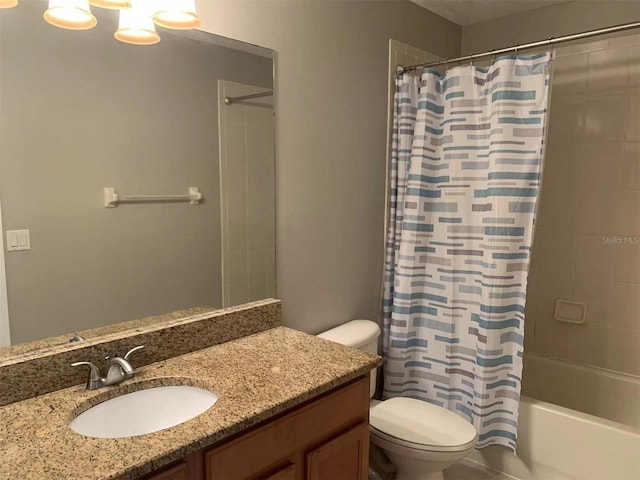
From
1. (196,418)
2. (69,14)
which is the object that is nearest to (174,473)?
(196,418)

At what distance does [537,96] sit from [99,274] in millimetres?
1766

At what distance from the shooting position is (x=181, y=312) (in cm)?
167

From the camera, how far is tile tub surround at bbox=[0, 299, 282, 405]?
1.29 metres

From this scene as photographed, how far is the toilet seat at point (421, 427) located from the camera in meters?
1.87

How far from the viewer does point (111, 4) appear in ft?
4.56

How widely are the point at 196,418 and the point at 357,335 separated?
1063mm

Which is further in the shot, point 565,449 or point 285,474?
point 565,449

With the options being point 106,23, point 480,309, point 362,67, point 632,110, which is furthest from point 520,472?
point 106,23

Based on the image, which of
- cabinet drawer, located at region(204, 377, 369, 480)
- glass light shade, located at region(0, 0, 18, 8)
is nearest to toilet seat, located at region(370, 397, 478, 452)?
cabinet drawer, located at region(204, 377, 369, 480)

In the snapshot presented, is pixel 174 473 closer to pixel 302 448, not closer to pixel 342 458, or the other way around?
pixel 302 448

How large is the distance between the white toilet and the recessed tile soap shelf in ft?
3.62

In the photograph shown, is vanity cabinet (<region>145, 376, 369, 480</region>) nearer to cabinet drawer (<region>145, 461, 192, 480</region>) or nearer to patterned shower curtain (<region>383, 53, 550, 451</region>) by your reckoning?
cabinet drawer (<region>145, 461, 192, 480</region>)

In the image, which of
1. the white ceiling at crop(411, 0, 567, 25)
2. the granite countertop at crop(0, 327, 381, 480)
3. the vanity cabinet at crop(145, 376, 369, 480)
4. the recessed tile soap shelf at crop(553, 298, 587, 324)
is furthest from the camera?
the recessed tile soap shelf at crop(553, 298, 587, 324)

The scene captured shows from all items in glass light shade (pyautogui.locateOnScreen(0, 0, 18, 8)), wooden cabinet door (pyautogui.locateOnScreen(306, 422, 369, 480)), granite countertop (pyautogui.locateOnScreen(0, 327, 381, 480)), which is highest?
glass light shade (pyautogui.locateOnScreen(0, 0, 18, 8))
